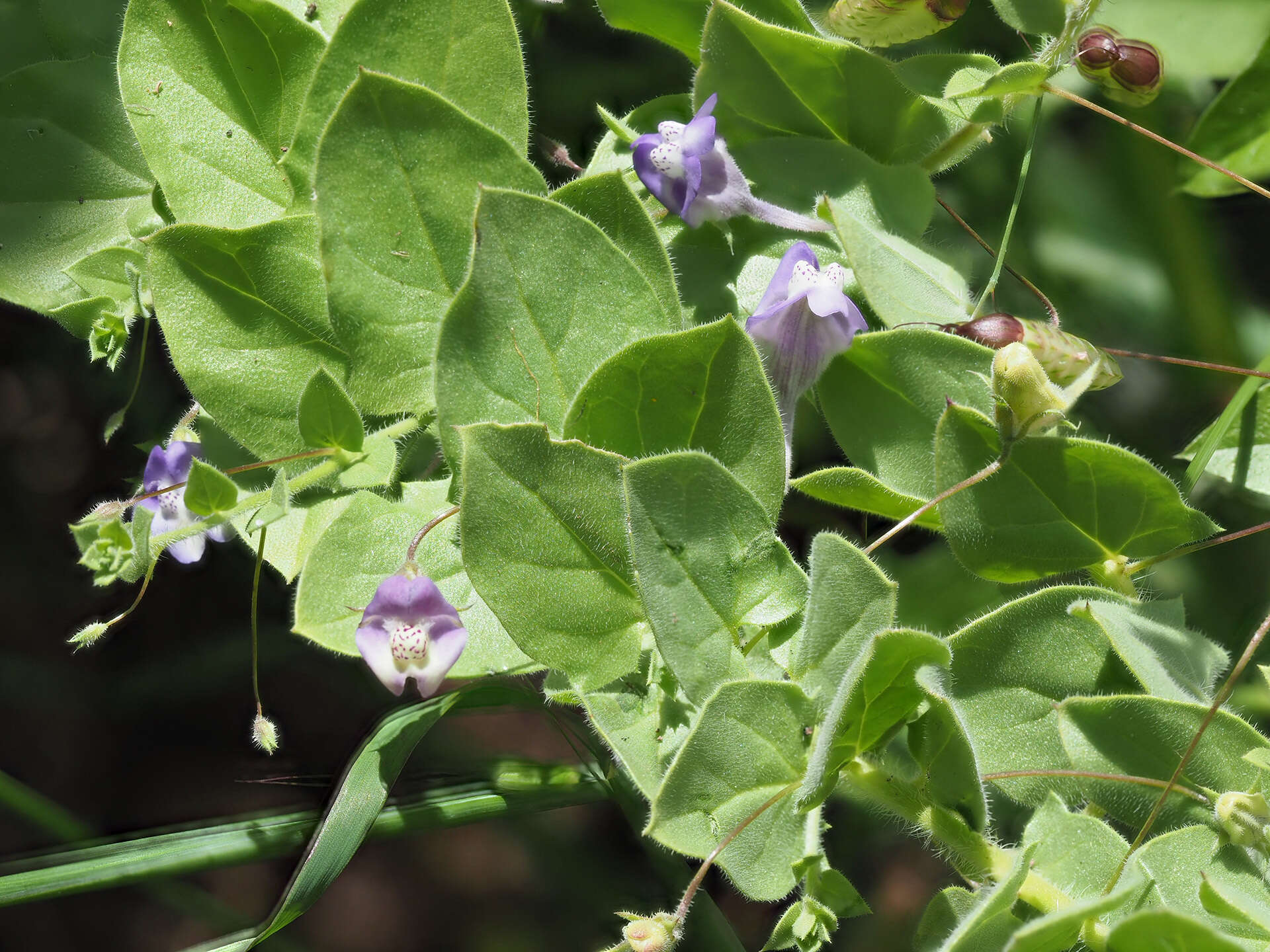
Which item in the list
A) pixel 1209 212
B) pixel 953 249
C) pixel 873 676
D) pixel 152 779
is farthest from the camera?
pixel 152 779

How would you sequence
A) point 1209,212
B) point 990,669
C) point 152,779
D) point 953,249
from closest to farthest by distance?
1. point 990,669
2. point 953,249
3. point 1209,212
4. point 152,779

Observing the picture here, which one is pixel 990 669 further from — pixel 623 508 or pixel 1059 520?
pixel 623 508

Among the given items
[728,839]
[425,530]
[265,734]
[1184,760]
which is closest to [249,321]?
[425,530]

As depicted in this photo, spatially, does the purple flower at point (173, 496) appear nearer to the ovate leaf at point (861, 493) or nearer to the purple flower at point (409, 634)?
the purple flower at point (409, 634)

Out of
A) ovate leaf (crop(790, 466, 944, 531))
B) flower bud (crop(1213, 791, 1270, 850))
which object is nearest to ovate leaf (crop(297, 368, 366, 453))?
ovate leaf (crop(790, 466, 944, 531))

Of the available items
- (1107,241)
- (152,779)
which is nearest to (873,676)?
(1107,241)

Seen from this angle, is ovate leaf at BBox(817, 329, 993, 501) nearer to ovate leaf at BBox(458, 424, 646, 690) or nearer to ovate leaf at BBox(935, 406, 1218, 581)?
ovate leaf at BBox(935, 406, 1218, 581)

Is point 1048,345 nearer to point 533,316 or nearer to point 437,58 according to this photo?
point 533,316

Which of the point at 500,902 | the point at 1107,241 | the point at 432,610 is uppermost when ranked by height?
the point at 1107,241
